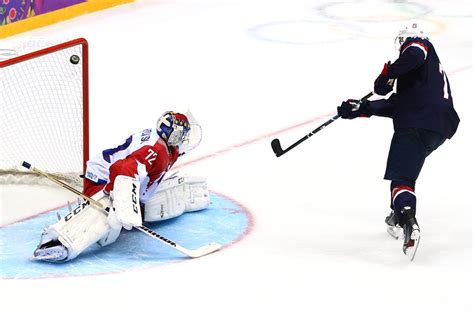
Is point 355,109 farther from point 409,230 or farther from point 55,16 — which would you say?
point 55,16

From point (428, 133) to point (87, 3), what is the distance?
199 inches

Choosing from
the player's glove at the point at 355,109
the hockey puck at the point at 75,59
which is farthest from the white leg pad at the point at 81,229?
the player's glove at the point at 355,109

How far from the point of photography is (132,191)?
4.82 m

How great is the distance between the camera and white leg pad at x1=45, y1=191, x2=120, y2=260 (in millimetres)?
4816

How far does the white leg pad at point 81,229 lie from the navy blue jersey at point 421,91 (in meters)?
1.27

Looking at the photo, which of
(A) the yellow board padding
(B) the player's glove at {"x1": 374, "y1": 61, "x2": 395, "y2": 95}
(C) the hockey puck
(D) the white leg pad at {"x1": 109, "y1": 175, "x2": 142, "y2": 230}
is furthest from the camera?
(A) the yellow board padding

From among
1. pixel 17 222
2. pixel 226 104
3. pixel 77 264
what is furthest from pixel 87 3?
pixel 77 264

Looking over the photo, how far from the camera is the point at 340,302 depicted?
4539 mm

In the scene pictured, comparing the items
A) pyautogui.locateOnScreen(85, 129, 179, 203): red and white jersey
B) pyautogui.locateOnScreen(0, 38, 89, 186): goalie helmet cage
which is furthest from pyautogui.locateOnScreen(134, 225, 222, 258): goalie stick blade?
pyautogui.locateOnScreen(0, 38, 89, 186): goalie helmet cage

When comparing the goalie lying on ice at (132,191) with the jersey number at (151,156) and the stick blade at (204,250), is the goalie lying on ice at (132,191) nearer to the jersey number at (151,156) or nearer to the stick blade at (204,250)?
the jersey number at (151,156)

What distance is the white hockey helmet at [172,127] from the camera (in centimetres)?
508

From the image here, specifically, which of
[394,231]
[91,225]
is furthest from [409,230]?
[91,225]

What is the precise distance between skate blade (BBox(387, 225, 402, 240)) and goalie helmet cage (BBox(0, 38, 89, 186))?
1.42 m

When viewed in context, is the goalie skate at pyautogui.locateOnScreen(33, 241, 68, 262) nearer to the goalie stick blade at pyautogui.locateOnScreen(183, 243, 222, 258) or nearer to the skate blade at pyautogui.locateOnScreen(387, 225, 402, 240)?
the goalie stick blade at pyautogui.locateOnScreen(183, 243, 222, 258)
